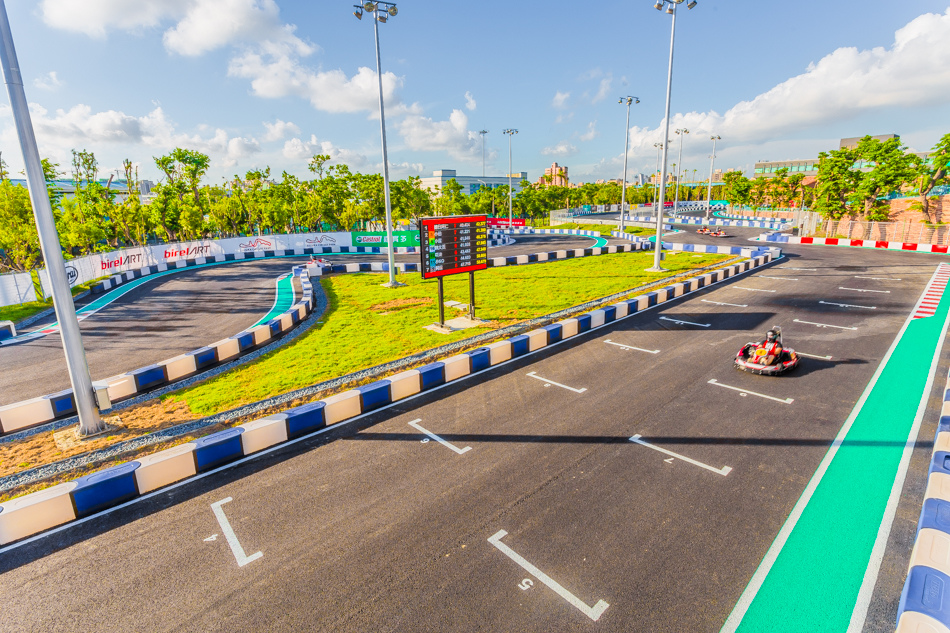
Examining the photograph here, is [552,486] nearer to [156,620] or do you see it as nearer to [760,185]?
[156,620]

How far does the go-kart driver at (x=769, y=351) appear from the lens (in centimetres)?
1055

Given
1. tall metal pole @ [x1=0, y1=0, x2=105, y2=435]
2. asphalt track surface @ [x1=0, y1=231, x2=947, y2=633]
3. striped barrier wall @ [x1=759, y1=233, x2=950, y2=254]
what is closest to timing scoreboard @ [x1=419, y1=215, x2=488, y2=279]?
asphalt track surface @ [x1=0, y1=231, x2=947, y2=633]

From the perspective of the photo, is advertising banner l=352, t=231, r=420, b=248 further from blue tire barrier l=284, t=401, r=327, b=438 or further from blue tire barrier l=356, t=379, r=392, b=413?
blue tire barrier l=284, t=401, r=327, b=438

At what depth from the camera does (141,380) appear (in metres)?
10.5

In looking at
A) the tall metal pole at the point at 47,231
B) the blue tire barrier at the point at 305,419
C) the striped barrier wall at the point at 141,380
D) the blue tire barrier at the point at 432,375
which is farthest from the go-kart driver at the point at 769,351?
the tall metal pole at the point at 47,231

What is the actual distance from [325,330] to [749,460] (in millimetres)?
12313

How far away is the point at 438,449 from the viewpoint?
25.6ft

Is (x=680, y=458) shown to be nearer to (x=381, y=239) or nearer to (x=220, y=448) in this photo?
(x=220, y=448)

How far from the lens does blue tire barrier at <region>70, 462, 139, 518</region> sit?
Answer: 20.7 feet

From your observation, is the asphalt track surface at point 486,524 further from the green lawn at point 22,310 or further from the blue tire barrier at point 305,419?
the green lawn at point 22,310

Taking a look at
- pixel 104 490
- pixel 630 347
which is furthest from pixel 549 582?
pixel 630 347

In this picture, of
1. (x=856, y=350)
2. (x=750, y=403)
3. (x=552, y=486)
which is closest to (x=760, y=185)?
(x=856, y=350)

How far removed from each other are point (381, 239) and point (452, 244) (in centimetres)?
2912

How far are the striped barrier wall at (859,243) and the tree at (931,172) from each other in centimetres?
1078
